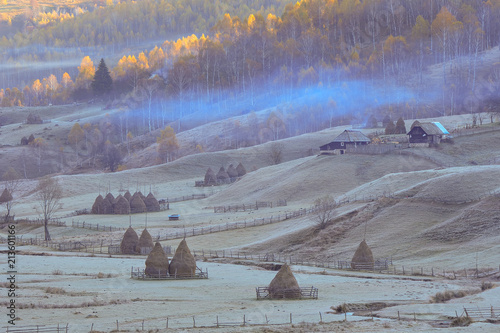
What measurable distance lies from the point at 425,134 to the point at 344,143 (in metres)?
12.1

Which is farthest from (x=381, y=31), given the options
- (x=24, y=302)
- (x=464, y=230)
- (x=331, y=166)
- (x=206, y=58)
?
(x=24, y=302)

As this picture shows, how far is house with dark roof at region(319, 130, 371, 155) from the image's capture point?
→ 357 feet

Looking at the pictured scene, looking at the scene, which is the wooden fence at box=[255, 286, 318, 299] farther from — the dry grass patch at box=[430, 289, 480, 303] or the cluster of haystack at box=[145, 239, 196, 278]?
the cluster of haystack at box=[145, 239, 196, 278]

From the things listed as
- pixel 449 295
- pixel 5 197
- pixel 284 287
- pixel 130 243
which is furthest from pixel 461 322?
pixel 5 197

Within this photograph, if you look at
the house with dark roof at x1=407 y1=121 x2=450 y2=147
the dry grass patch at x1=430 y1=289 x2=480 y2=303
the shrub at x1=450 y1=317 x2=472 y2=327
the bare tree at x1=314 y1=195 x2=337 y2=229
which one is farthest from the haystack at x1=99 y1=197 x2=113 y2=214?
the shrub at x1=450 y1=317 x2=472 y2=327

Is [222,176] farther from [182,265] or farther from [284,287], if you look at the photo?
[284,287]

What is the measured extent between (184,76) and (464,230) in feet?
446

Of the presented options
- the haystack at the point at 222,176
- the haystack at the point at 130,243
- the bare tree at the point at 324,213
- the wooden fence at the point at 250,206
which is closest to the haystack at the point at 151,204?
the wooden fence at the point at 250,206

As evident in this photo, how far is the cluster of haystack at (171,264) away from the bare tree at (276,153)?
74327mm

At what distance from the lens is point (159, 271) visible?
5012cm

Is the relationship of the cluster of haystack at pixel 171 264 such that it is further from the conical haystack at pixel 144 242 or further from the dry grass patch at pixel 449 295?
the dry grass patch at pixel 449 295

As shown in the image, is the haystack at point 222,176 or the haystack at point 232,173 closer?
the haystack at point 222,176

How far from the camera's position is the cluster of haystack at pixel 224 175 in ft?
374

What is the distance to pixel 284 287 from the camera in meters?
42.4
